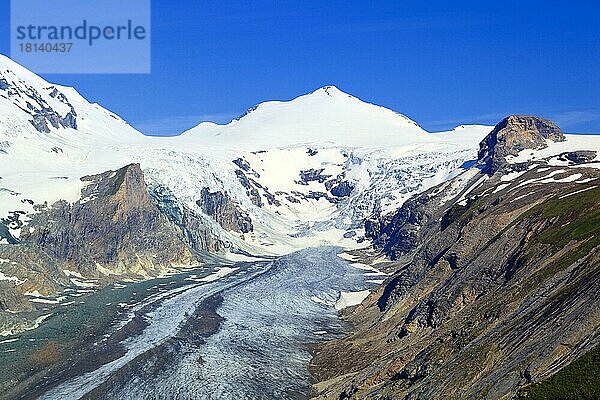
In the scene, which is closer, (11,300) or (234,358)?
(234,358)

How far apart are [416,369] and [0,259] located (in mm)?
126514

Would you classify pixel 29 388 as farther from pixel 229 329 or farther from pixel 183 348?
pixel 229 329

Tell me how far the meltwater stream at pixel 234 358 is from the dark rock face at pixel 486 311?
582 centimetres

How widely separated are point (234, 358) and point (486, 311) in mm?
44430

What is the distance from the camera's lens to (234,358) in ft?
359

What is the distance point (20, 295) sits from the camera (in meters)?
153

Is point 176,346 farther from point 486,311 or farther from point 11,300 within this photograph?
point 486,311

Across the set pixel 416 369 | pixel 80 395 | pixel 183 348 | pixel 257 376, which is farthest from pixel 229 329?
pixel 416 369

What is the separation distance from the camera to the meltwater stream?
9344cm

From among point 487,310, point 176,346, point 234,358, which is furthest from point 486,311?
point 176,346

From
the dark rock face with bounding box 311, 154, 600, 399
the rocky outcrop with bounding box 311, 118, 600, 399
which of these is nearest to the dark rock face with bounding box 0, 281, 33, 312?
the rocky outcrop with bounding box 311, 118, 600, 399

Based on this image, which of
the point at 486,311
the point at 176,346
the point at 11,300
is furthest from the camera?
the point at 11,300

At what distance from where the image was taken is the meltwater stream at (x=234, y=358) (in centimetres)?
9344

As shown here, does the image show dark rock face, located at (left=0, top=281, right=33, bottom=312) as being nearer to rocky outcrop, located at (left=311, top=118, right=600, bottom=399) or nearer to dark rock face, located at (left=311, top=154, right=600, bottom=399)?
rocky outcrop, located at (left=311, top=118, right=600, bottom=399)
